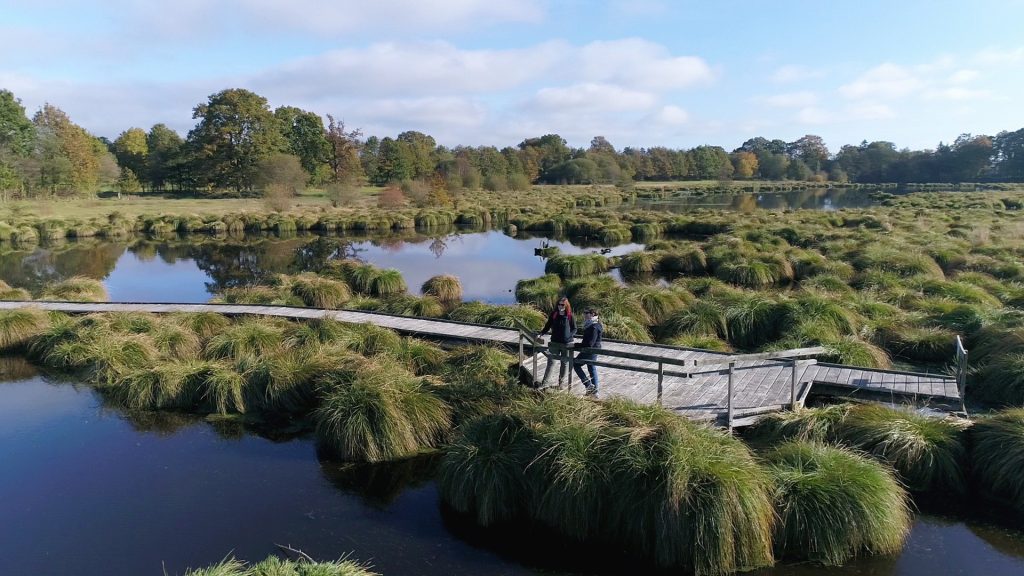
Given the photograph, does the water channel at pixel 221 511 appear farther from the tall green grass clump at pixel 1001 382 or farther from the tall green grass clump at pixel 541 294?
the tall green grass clump at pixel 541 294

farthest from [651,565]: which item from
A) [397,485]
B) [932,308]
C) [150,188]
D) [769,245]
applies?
[150,188]

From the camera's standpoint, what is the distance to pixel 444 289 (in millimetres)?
23484

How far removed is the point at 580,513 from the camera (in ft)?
26.4

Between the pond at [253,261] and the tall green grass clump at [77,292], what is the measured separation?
1.07 metres

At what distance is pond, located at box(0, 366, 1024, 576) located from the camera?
769cm

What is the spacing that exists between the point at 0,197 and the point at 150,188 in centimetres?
2972

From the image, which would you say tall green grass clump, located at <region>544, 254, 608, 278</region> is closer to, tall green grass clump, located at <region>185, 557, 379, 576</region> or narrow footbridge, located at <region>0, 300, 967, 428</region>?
narrow footbridge, located at <region>0, 300, 967, 428</region>

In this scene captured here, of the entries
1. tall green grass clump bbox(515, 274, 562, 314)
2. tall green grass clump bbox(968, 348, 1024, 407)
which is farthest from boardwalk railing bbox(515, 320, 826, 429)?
tall green grass clump bbox(515, 274, 562, 314)

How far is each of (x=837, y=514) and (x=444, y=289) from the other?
17302 mm

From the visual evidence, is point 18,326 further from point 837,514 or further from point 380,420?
point 837,514

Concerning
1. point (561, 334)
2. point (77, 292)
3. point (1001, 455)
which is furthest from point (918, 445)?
point (77, 292)

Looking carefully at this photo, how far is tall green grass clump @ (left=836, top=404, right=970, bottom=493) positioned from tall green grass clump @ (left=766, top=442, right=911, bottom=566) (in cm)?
112

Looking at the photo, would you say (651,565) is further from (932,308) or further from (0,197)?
(0,197)

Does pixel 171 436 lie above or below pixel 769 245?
below
